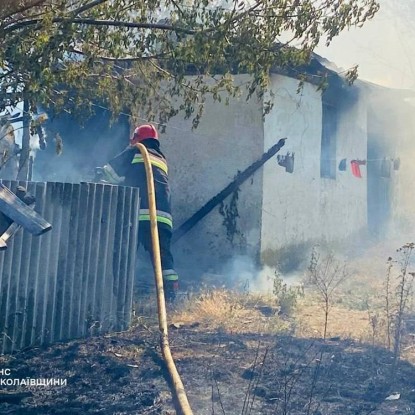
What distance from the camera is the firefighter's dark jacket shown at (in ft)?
25.2

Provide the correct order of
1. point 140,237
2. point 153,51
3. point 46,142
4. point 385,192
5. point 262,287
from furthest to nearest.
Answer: point 385,192 → point 46,142 → point 262,287 → point 140,237 → point 153,51

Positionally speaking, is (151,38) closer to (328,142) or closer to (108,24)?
(108,24)

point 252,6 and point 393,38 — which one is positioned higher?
point 393,38

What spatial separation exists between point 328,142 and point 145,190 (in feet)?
20.4

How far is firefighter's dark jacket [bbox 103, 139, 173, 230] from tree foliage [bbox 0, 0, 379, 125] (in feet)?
6.39

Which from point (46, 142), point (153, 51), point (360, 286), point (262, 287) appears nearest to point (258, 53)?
point (153, 51)

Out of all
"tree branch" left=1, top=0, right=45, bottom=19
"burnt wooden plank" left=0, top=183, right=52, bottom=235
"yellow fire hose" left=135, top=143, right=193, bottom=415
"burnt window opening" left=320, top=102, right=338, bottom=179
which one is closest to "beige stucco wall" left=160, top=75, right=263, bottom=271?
"burnt window opening" left=320, top=102, right=338, bottom=179

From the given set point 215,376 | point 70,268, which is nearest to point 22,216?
point 70,268

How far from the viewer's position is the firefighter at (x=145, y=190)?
7.65 m

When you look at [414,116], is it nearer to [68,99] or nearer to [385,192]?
[385,192]

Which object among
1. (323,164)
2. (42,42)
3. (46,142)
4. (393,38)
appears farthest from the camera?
(393,38)

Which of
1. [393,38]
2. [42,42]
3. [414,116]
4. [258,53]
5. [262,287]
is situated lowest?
[262,287]

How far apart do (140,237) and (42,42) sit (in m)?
3.96

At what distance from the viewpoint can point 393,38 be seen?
32.1 metres
